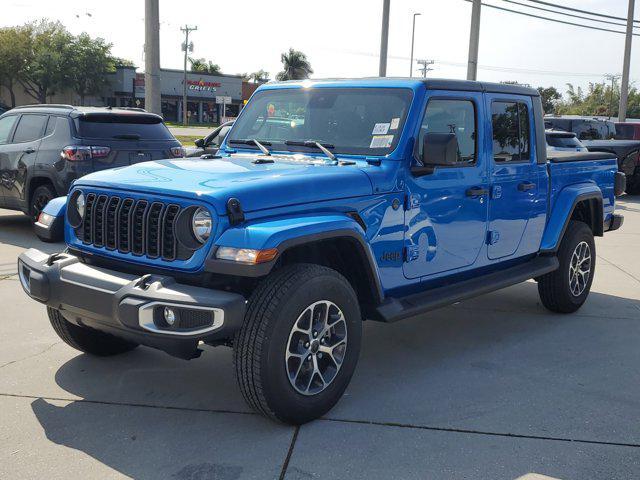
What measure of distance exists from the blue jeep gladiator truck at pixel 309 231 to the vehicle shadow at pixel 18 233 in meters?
4.33

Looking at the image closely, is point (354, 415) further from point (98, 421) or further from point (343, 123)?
point (343, 123)

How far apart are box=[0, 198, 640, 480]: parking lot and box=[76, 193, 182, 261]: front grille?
0.97 meters

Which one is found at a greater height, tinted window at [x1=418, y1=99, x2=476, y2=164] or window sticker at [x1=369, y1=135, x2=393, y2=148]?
tinted window at [x1=418, y1=99, x2=476, y2=164]

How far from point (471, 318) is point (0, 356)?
12.6 feet

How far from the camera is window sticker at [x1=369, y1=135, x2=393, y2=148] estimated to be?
4500 mm

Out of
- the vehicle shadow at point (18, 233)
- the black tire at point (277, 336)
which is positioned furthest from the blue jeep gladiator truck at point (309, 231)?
the vehicle shadow at point (18, 233)

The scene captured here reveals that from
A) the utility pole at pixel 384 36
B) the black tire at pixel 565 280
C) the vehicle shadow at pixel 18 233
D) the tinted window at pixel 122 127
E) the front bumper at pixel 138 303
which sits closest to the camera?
the front bumper at pixel 138 303

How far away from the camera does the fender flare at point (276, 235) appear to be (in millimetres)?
3438

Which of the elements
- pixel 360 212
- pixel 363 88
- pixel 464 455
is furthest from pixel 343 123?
pixel 464 455

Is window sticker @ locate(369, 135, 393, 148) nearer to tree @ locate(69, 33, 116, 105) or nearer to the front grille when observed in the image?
the front grille

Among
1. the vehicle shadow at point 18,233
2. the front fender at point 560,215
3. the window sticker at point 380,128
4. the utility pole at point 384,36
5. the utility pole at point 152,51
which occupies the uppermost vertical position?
the utility pole at point 384,36

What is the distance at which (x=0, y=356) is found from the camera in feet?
16.1

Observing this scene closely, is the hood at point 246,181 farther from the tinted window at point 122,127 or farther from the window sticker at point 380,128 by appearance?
the tinted window at point 122,127

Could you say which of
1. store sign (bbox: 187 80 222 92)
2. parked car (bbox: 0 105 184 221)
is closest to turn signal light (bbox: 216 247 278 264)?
parked car (bbox: 0 105 184 221)
